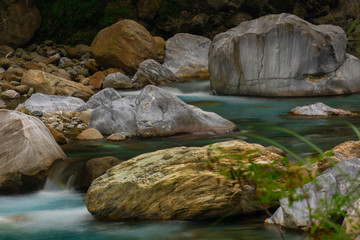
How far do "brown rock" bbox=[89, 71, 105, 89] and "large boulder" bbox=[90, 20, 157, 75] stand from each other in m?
0.87

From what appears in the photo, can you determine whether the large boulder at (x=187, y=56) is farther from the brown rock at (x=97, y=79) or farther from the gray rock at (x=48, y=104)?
the gray rock at (x=48, y=104)

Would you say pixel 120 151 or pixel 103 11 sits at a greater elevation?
pixel 103 11

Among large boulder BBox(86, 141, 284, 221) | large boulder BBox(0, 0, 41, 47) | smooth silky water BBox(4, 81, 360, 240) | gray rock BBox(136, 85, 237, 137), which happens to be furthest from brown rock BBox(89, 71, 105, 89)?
large boulder BBox(86, 141, 284, 221)

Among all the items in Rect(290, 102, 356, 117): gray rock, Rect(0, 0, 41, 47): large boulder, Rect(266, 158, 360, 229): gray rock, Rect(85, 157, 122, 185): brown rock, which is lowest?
Rect(290, 102, 356, 117): gray rock

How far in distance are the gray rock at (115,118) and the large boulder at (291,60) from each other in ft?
17.7

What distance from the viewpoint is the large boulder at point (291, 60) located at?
1322 cm

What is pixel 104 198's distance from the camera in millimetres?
4691

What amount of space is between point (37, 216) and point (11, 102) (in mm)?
8554

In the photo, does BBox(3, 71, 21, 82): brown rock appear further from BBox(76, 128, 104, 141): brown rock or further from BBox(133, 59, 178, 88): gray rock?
BBox(76, 128, 104, 141): brown rock

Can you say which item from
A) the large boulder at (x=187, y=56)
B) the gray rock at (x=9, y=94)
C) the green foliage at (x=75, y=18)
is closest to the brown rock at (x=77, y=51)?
the green foliage at (x=75, y=18)

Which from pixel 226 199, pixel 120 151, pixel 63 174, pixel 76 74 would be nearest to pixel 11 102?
pixel 76 74

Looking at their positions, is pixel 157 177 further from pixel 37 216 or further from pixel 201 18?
pixel 201 18

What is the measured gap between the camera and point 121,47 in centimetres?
1769

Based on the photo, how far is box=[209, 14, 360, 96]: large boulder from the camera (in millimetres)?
13219
